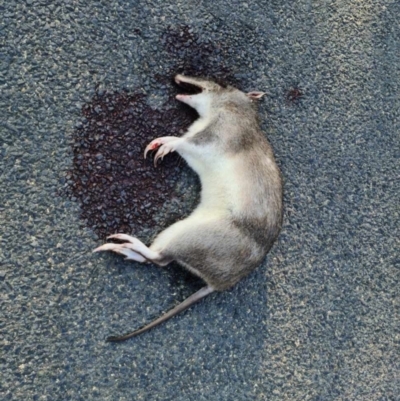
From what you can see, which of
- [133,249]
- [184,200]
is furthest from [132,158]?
[133,249]

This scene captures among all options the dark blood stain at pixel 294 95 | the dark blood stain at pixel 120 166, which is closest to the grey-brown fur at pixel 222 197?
the dark blood stain at pixel 120 166

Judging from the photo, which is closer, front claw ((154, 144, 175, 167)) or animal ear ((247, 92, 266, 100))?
front claw ((154, 144, 175, 167))

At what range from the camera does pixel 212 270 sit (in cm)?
273

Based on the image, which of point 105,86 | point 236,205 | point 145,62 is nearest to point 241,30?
point 145,62

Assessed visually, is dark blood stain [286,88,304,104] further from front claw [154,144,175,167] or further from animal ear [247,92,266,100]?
front claw [154,144,175,167]

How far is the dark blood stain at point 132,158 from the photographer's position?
280 centimetres

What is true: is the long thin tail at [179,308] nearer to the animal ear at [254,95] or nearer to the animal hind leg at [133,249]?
the animal hind leg at [133,249]

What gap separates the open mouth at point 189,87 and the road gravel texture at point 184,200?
0.09 metres

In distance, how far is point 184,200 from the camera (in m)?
2.99

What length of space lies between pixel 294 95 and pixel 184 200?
3.47 feet

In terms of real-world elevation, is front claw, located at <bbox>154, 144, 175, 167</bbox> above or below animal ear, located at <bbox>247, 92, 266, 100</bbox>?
below

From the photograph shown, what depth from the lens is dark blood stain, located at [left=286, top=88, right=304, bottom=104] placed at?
3.28m

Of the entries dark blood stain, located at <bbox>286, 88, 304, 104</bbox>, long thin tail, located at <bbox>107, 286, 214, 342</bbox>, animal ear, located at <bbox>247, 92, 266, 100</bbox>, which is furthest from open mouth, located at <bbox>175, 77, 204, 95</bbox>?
→ long thin tail, located at <bbox>107, 286, 214, 342</bbox>

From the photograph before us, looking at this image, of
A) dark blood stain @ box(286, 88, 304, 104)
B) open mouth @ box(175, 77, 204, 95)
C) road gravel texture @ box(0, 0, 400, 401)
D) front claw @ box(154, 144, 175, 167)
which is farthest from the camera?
dark blood stain @ box(286, 88, 304, 104)
